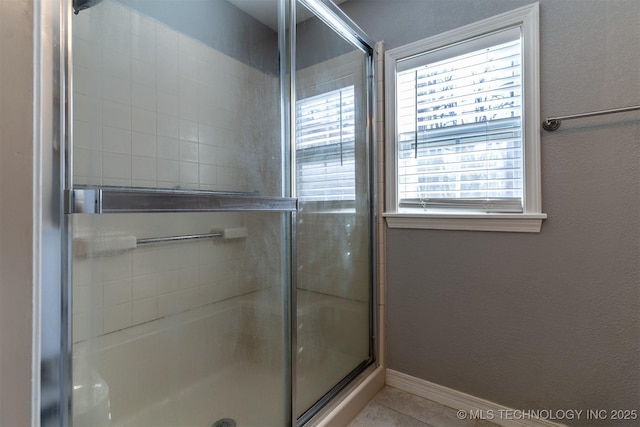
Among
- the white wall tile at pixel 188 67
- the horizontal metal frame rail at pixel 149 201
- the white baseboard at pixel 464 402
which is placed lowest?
the white baseboard at pixel 464 402

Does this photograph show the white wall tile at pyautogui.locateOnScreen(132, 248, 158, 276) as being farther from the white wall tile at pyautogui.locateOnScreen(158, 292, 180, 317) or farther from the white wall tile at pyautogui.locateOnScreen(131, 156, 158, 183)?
the white wall tile at pyautogui.locateOnScreen(131, 156, 158, 183)

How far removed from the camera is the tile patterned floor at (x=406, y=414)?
1.39 m

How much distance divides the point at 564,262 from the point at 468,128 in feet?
2.33

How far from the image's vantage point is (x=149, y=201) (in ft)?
2.55

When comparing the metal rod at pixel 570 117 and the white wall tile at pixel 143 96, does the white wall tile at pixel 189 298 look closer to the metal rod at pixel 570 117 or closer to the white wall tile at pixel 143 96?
the white wall tile at pixel 143 96

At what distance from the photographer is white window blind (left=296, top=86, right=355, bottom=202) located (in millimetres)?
1372

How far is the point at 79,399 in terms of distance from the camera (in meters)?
0.74

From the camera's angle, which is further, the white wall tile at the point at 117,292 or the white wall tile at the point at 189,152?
the white wall tile at the point at 189,152

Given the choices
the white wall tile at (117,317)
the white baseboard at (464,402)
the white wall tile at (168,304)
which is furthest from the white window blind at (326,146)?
the white baseboard at (464,402)

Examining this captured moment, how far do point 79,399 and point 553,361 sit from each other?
5.48 ft

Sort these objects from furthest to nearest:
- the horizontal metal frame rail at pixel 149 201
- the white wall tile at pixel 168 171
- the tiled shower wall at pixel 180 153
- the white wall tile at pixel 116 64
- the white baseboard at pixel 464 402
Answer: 1. the white baseboard at pixel 464 402
2. the white wall tile at pixel 168 171
3. the tiled shower wall at pixel 180 153
4. the white wall tile at pixel 116 64
5. the horizontal metal frame rail at pixel 149 201

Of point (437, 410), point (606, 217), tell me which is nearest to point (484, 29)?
point (606, 217)

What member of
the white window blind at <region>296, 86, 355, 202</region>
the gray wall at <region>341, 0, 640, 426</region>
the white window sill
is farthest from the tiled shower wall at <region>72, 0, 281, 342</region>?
the gray wall at <region>341, 0, 640, 426</region>

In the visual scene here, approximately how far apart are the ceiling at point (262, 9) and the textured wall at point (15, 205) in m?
0.99
